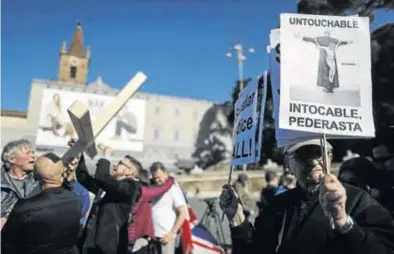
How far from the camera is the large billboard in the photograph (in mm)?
53156

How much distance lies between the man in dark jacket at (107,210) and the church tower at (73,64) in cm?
9516

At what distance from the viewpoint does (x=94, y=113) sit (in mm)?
52781

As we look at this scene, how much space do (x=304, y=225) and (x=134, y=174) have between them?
2.63m

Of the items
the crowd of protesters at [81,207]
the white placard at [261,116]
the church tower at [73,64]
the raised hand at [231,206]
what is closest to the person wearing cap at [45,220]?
the crowd of protesters at [81,207]

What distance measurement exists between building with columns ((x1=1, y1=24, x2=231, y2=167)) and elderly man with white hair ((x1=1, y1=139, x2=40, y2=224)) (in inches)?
1601

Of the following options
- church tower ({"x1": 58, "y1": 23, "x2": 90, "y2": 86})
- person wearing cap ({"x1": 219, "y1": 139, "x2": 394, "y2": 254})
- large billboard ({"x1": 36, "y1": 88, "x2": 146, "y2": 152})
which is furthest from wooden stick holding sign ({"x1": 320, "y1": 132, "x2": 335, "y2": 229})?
church tower ({"x1": 58, "y1": 23, "x2": 90, "y2": 86})

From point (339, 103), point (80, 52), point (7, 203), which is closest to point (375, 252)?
point (339, 103)

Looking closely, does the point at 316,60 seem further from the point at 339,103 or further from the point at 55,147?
the point at 55,147

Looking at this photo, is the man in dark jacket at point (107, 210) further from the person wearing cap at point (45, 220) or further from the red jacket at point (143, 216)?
the person wearing cap at point (45, 220)

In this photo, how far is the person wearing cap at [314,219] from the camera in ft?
6.02

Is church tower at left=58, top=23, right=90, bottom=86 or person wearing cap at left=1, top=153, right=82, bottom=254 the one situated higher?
church tower at left=58, top=23, right=90, bottom=86

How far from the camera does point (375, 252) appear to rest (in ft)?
6.08

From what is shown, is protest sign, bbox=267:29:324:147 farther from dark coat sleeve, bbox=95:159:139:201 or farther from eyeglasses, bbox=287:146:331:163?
dark coat sleeve, bbox=95:159:139:201

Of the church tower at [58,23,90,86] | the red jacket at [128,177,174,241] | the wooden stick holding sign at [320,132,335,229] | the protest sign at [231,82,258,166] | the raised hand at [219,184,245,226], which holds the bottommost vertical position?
the red jacket at [128,177,174,241]
